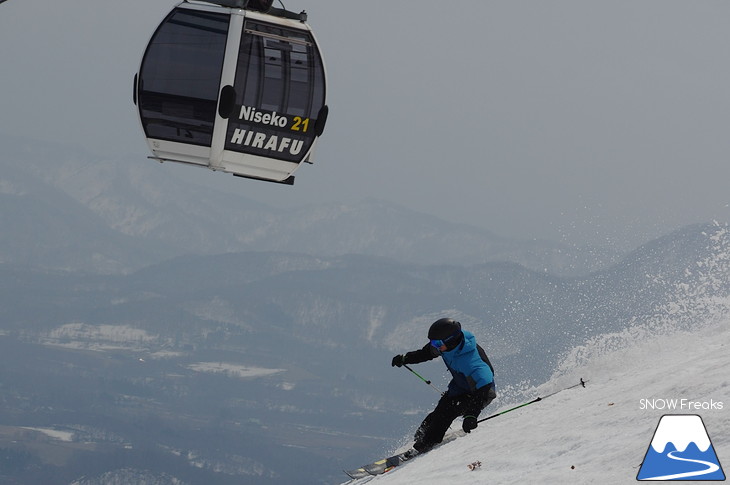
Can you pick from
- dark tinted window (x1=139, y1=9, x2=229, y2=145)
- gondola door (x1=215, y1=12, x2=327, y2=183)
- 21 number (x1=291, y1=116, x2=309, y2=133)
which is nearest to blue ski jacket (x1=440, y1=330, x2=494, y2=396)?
gondola door (x1=215, y1=12, x2=327, y2=183)

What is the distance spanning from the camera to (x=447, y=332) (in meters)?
13.4

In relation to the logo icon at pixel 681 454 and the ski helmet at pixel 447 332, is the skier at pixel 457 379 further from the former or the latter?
the logo icon at pixel 681 454

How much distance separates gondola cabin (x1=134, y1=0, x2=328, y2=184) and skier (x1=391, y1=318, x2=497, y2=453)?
12.0ft

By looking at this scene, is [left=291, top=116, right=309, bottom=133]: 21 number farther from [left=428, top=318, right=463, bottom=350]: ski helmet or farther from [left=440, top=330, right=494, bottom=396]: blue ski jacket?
[left=440, top=330, right=494, bottom=396]: blue ski jacket

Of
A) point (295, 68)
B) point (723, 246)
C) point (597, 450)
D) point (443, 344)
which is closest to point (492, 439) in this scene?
point (443, 344)

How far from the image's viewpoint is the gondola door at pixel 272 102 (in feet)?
45.0

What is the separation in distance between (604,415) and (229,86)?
7.14 m

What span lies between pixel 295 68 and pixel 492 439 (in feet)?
21.3

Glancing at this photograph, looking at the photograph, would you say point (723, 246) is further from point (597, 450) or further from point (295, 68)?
point (597, 450)

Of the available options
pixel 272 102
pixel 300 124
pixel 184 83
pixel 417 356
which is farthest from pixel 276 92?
pixel 417 356

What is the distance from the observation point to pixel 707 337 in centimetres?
1512

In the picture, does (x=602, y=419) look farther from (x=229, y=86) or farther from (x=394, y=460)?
(x=229, y=86)

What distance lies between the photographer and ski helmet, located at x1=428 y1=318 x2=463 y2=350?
13413mm

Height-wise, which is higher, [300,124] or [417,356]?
[300,124]
